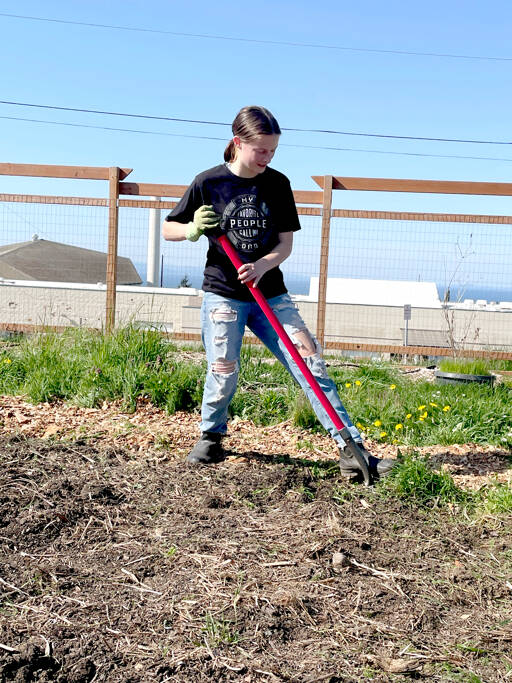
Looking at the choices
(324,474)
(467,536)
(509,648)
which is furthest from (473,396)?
(509,648)

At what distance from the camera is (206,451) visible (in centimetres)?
379

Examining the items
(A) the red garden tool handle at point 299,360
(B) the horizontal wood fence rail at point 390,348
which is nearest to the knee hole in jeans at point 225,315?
(A) the red garden tool handle at point 299,360

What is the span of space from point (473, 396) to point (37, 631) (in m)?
3.84

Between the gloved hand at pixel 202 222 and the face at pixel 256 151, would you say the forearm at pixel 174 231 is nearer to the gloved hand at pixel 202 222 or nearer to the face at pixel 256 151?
the gloved hand at pixel 202 222

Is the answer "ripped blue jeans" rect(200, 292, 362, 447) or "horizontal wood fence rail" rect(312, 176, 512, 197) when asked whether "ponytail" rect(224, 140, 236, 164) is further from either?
"horizontal wood fence rail" rect(312, 176, 512, 197)

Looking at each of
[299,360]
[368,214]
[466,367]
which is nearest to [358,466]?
[299,360]

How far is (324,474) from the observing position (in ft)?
12.0

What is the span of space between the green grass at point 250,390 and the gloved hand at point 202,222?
5.11 feet

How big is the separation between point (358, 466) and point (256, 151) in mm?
1577

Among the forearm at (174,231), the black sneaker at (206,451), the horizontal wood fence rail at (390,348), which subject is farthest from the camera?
the horizontal wood fence rail at (390,348)

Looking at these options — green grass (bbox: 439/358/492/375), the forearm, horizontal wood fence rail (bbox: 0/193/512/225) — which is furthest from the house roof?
the forearm

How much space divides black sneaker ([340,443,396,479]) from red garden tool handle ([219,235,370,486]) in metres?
0.04

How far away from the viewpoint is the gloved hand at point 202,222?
341 centimetres

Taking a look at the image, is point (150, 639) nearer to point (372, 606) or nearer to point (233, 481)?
point (372, 606)
